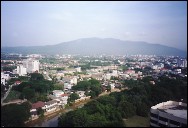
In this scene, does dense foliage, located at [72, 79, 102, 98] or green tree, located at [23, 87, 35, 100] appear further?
dense foliage, located at [72, 79, 102, 98]

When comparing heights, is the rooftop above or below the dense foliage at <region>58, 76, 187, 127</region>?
above

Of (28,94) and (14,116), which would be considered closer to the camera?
(14,116)

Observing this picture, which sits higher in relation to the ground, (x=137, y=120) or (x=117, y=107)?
(x=117, y=107)

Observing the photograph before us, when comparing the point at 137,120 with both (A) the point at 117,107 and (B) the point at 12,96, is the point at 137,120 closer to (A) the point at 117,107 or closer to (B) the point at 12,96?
(A) the point at 117,107

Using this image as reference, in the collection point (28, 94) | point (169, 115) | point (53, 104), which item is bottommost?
point (53, 104)

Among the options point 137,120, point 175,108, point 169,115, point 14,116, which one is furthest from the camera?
point 137,120

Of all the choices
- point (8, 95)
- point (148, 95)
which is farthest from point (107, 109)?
point (8, 95)

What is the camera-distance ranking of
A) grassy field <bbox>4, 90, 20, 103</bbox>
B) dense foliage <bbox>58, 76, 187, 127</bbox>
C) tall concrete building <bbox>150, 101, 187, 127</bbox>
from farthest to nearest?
grassy field <bbox>4, 90, 20, 103</bbox> < dense foliage <bbox>58, 76, 187, 127</bbox> < tall concrete building <bbox>150, 101, 187, 127</bbox>

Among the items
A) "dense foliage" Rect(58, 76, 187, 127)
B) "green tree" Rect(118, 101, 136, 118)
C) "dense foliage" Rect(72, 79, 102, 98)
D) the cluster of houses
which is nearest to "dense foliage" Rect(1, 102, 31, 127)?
the cluster of houses

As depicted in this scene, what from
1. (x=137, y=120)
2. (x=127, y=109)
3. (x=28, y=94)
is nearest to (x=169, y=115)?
(x=137, y=120)

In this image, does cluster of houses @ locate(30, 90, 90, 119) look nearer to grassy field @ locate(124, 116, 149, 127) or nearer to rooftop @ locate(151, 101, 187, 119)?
grassy field @ locate(124, 116, 149, 127)
